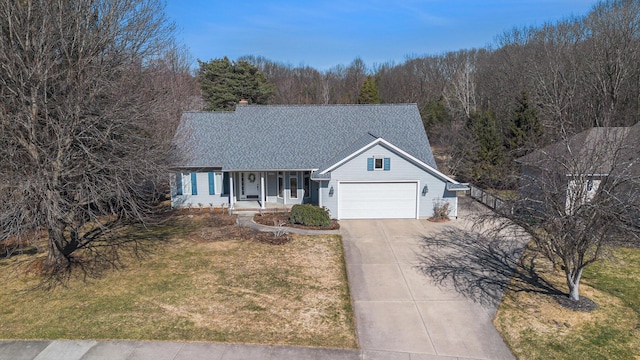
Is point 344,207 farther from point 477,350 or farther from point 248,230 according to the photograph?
point 477,350

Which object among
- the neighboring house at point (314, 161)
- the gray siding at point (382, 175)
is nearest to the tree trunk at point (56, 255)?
the neighboring house at point (314, 161)

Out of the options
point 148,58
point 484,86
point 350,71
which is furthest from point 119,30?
point 350,71

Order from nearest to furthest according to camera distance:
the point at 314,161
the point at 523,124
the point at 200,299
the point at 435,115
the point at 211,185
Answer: the point at 200,299 → the point at 314,161 → the point at 211,185 → the point at 523,124 → the point at 435,115

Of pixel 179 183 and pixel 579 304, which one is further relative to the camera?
pixel 179 183

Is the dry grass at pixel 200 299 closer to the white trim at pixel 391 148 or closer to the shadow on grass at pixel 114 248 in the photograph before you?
the shadow on grass at pixel 114 248

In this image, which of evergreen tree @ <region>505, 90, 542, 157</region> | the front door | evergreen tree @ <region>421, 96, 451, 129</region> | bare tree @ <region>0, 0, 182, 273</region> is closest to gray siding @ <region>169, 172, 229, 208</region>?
the front door

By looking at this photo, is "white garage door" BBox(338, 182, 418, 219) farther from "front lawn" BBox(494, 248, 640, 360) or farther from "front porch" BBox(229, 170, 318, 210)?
"front lawn" BBox(494, 248, 640, 360)

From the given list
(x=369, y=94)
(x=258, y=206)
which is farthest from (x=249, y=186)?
(x=369, y=94)

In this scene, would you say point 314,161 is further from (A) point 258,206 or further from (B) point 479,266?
(B) point 479,266
